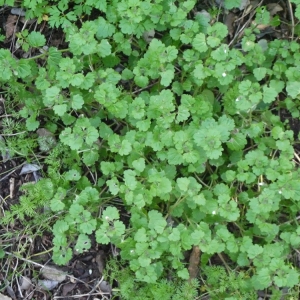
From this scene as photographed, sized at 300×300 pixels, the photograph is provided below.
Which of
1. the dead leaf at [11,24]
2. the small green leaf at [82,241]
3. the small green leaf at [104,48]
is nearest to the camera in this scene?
the small green leaf at [82,241]

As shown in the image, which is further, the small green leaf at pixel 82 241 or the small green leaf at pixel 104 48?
the small green leaf at pixel 104 48

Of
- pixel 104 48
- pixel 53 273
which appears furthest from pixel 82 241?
pixel 104 48

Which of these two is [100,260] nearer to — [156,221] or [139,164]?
[156,221]

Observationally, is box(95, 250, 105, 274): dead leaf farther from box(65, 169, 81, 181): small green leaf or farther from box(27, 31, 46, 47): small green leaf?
Result: box(27, 31, 46, 47): small green leaf

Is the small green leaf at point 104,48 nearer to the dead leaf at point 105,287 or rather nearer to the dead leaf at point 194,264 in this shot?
the dead leaf at point 194,264

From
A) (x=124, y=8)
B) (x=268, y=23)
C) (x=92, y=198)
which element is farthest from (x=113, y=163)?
(x=268, y=23)

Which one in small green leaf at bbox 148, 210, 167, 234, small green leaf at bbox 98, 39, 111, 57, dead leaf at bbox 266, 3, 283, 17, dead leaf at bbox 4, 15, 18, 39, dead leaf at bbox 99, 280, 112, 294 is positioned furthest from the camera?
dead leaf at bbox 4, 15, 18, 39

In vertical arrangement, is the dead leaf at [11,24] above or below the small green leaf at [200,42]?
below

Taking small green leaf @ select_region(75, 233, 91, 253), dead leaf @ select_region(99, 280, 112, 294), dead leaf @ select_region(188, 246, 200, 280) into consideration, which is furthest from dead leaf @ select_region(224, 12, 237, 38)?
dead leaf @ select_region(99, 280, 112, 294)

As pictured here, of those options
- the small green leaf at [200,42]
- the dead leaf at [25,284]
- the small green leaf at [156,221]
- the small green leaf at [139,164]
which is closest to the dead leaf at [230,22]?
the small green leaf at [200,42]
